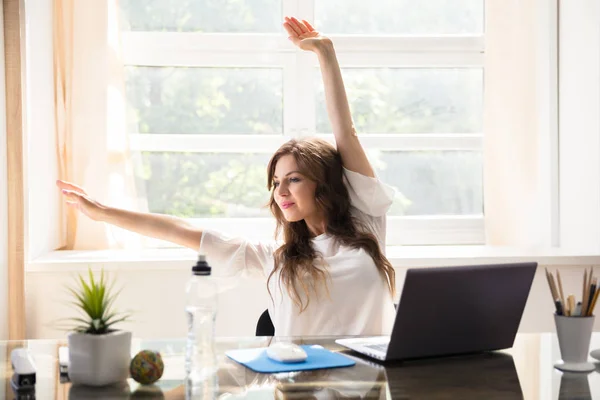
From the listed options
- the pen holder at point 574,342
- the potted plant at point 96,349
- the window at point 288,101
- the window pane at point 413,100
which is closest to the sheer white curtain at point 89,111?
the window at point 288,101

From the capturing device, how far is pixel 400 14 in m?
3.95

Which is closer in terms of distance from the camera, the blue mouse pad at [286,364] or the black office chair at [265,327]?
the blue mouse pad at [286,364]

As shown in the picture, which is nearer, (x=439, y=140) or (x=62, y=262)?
(x=62, y=262)

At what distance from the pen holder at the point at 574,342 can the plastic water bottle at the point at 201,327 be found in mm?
650

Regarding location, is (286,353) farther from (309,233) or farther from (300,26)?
(300,26)

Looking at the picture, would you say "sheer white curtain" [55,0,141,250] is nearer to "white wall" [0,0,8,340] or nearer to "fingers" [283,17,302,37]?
"white wall" [0,0,8,340]

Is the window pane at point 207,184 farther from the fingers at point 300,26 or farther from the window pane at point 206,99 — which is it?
the fingers at point 300,26

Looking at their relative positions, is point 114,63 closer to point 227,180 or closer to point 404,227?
point 227,180

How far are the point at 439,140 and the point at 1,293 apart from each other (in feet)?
7.12

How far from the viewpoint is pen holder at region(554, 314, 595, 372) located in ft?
4.86

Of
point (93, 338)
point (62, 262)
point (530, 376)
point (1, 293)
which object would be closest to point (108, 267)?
point (62, 262)

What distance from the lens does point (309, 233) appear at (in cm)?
234

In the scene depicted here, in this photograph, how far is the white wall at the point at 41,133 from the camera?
3.33 metres

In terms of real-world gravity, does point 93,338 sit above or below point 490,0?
below
